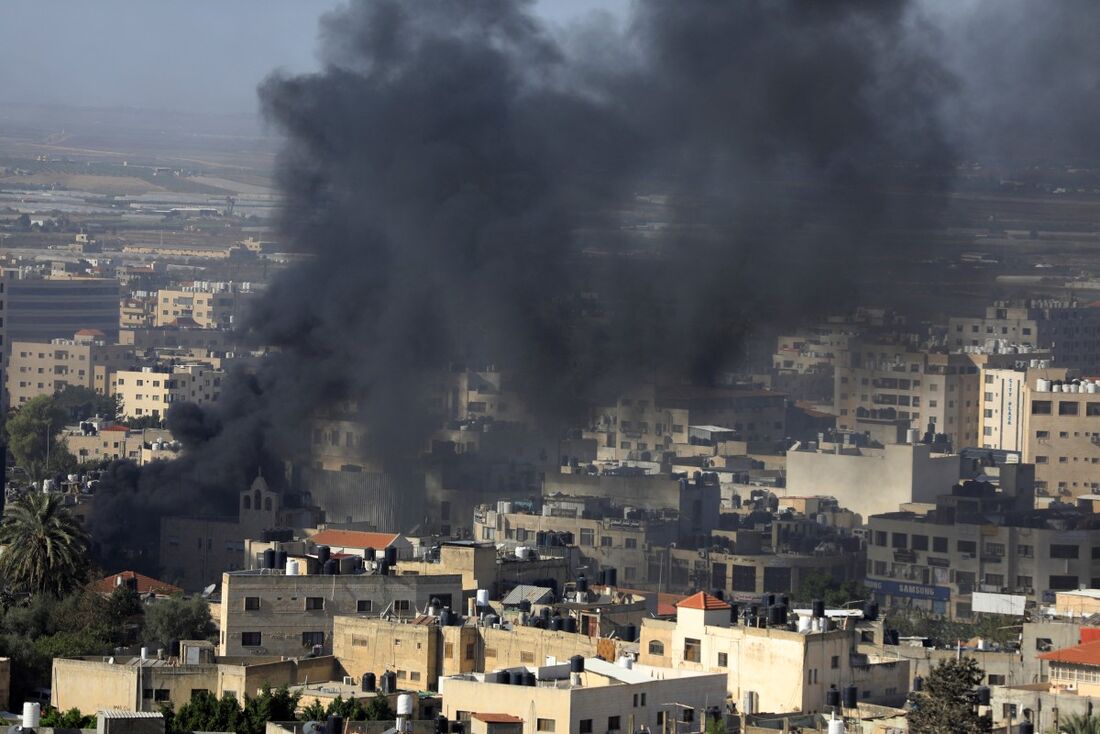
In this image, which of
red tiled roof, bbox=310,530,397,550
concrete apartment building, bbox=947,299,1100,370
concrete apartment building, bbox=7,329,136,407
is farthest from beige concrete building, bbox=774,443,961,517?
concrete apartment building, bbox=7,329,136,407

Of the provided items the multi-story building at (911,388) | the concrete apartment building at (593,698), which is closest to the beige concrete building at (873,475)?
the multi-story building at (911,388)

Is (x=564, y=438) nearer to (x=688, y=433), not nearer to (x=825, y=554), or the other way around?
(x=688, y=433)

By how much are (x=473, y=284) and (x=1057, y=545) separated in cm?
2554

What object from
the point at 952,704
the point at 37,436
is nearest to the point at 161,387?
the point at 37,436

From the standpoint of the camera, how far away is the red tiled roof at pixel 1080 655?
33.1 meters

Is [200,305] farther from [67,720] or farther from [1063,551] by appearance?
[67,720]

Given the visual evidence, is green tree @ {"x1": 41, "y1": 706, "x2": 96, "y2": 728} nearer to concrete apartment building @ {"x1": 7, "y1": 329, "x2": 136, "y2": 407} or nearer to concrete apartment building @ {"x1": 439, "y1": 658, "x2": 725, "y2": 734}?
concrete apartment building @ {"x1": 439, "y1": 658, "x2": 725, "y2": 734}

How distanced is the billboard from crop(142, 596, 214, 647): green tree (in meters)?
14.1

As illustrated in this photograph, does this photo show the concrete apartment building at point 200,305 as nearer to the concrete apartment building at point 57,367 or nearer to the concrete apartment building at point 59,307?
the concrete apartment building at point 59,307

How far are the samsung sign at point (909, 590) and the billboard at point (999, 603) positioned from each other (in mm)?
5915

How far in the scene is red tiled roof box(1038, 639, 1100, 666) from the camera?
3307 centimetres

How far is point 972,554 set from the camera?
63.7 metres

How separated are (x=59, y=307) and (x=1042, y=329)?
191ft

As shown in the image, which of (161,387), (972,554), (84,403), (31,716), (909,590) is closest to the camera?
(31,716)
